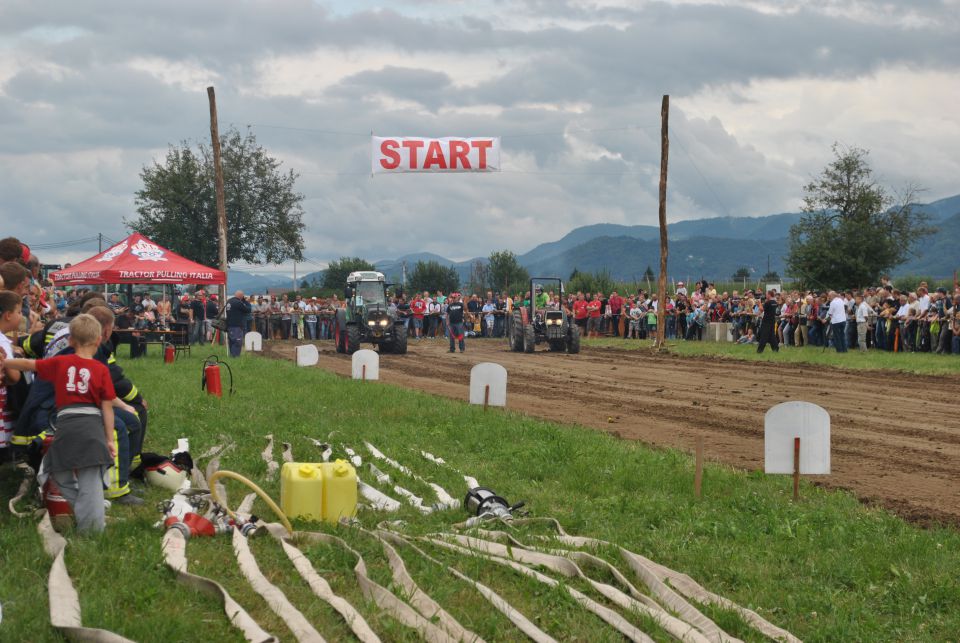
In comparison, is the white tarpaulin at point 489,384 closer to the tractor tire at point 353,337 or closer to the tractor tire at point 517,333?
the tractor tire at point 517,333

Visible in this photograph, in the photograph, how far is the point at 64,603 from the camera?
17.5ft

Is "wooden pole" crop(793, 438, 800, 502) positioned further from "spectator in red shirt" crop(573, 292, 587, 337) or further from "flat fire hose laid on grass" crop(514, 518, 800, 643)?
"spectator in red shirt" crop(573, 292, 587, 337)

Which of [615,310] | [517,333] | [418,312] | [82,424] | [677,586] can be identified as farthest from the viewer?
[418,312]

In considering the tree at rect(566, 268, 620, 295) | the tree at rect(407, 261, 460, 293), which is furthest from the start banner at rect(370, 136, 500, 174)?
the tree at rect(407, 261, 460, 293)

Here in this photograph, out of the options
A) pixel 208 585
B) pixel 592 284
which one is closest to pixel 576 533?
pixel 208 585

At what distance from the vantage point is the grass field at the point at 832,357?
22.5m

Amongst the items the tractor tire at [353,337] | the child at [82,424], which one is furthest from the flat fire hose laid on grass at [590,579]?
the tractor tire at [353,337]

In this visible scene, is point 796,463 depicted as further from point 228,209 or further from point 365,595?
point 228,209

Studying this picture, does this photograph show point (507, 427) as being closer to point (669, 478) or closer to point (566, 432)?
point (566, 432)

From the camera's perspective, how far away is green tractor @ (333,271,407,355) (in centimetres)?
3095

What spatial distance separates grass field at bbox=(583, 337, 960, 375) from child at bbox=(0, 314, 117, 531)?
1831 cm

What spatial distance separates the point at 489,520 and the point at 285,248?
6271cm

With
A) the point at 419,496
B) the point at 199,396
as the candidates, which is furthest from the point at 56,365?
the point at 199,396

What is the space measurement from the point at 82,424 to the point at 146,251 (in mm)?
23341
